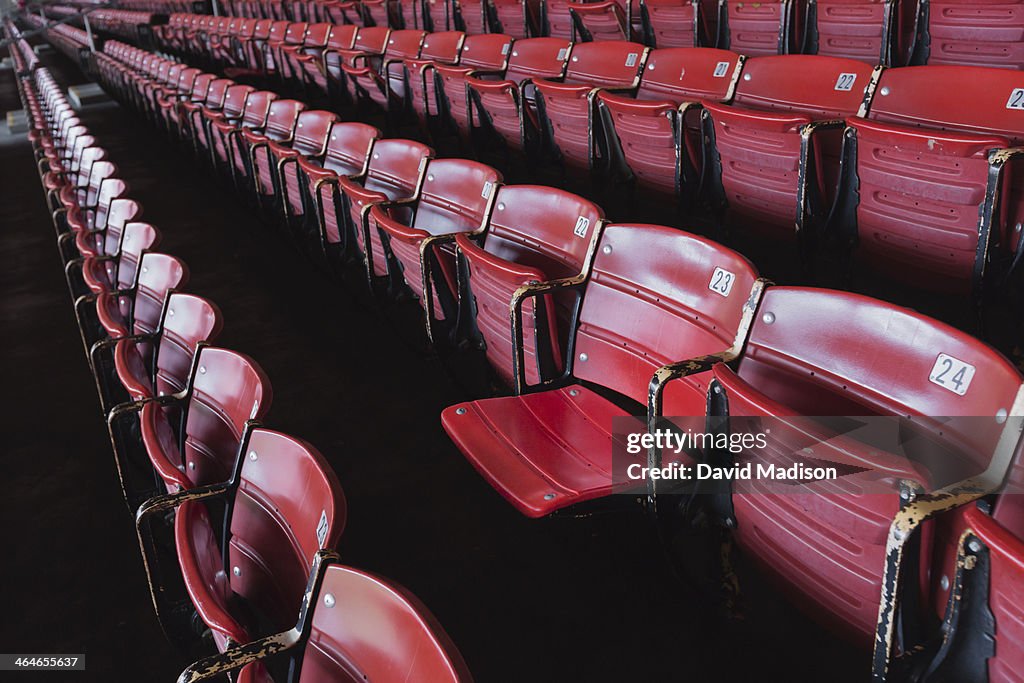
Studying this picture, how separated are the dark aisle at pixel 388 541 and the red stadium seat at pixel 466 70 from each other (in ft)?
3.21

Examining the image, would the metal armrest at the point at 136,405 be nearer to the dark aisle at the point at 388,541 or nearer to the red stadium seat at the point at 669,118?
the dark aisle at the point at 388,541

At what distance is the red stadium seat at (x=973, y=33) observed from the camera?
7.54 ft

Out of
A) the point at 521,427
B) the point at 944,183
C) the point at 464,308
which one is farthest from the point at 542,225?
the point at 944,183

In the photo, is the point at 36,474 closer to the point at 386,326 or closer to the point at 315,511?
the point at 386,326

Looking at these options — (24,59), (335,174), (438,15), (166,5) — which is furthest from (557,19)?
(24,59)

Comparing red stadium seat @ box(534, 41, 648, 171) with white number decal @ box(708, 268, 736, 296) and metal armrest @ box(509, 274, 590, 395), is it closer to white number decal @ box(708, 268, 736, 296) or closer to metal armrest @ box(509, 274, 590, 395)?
metal armrest @ box(509, 274, 590, 395)

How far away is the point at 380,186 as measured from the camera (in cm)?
288

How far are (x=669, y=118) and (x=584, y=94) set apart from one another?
46 cm

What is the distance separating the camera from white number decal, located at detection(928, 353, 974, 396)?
3.39ft

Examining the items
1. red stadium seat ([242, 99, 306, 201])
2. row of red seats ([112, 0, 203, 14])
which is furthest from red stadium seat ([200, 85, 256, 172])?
row of red seats ([112, 0, 203, 14])

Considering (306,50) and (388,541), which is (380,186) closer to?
(388,541)

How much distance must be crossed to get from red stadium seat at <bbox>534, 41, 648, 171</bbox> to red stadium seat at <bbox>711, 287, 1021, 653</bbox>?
57.7 inches

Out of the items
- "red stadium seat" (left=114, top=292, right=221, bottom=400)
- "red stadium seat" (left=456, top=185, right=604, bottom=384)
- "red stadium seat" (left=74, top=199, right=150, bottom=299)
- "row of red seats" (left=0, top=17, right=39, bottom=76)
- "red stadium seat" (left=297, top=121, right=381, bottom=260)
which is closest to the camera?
"red stadium seat" (left=456, top=185, right=604, bottom=384)

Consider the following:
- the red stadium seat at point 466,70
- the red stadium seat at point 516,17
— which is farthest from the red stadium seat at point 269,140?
the red stadium seat at point 516,17
